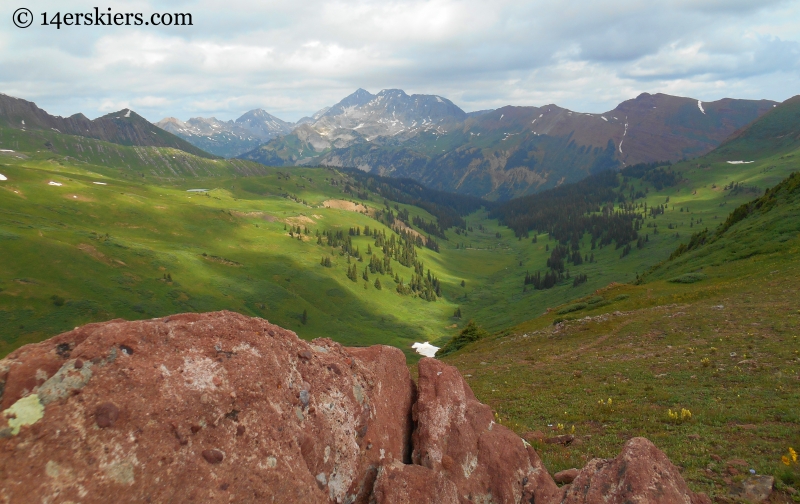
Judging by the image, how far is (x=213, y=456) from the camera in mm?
9758

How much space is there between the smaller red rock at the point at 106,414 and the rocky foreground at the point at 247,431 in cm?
4

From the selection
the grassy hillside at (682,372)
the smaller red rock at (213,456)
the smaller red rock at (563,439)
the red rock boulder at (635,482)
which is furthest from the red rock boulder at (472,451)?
the smaller red rock at (213,456)

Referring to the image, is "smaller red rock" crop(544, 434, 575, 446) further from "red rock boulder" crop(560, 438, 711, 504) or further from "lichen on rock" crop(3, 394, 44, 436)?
"lichen on rock" crop(3, 394, 44, 436)

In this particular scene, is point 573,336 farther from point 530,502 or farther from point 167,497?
point 167,497

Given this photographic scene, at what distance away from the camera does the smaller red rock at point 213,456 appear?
31.7ft

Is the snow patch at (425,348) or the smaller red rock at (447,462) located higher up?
the smaller red rock at (447,462)

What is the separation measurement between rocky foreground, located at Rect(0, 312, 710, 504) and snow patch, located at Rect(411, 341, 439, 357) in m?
119

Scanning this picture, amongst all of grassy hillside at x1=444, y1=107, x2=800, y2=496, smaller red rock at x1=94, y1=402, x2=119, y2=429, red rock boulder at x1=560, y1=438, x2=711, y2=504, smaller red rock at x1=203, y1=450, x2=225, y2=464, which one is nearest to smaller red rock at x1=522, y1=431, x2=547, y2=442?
grassy hillside at x1=444, y1=107, x2=800, y2=496

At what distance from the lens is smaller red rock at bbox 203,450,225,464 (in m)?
9.66

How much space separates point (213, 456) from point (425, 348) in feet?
442

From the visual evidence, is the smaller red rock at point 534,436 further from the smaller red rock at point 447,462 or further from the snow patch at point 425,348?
the snow patch at point 425,348

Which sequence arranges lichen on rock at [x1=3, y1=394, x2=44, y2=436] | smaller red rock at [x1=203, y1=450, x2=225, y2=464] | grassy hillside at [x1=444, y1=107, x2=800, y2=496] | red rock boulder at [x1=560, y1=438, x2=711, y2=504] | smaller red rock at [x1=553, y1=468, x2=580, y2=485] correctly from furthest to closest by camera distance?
grassy hillside at [x1=444, y1=107, x2=800, y2=496]
smaller red rock at [x1=553, y1=468, x2=580, y2=485]
red rock boulder at [x1=560, y1=438, x2=711, y2=504]
smaller red rock at [x1=203, y1=450, x2=225, y2=464]
lichen on rock at [x1=3, y1=394, x2=44, y2=436]

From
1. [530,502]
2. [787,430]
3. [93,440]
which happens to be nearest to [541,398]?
[787,430]

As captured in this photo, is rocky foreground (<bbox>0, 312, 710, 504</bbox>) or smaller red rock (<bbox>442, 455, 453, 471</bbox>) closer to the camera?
rocky foreground (<bbox>0, 312, 710, 504</bbox>)
